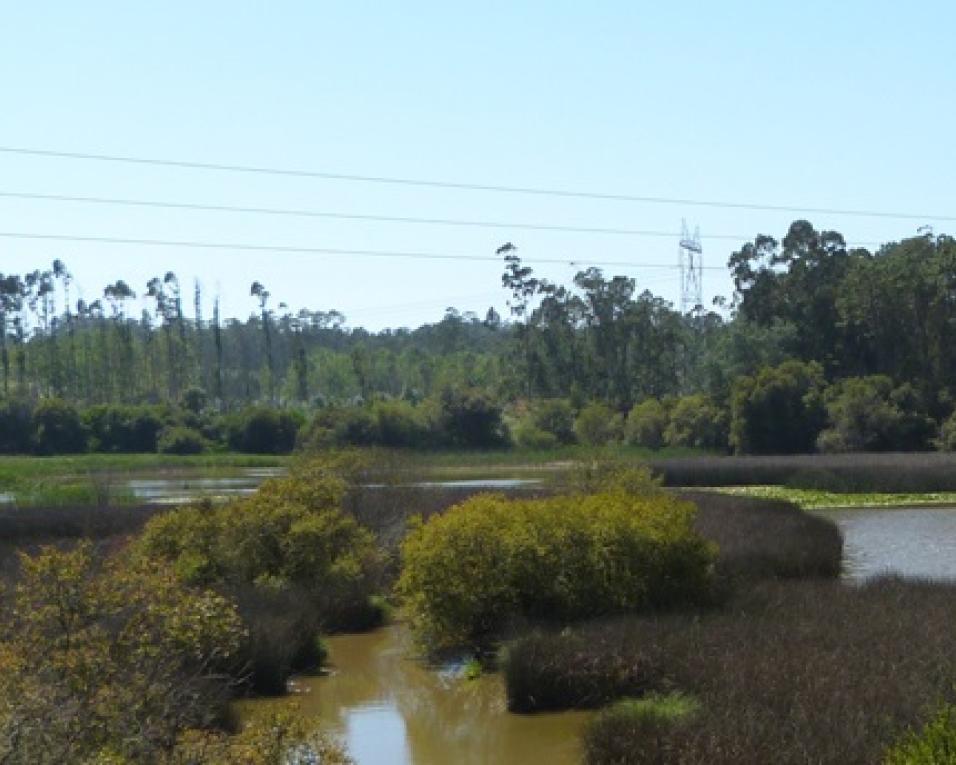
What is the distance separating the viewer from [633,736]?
586 inches

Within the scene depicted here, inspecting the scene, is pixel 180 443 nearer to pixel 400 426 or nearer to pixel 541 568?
pixel 400 426

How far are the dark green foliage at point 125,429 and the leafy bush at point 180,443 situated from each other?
2.27 meters

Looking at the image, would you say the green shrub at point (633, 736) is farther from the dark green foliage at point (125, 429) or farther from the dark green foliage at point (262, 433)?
the dark green foliage at point (125, 429)

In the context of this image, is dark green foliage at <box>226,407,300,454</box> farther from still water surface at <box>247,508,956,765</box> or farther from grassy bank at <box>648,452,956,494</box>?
still water surface at <box>247,508,956,765</box>

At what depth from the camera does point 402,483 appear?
121 ft

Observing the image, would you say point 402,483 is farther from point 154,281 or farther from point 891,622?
point 154,281

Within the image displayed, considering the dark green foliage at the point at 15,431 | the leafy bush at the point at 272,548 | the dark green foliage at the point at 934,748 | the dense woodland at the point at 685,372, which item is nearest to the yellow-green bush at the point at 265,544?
the leafy bush at the point at 272,548

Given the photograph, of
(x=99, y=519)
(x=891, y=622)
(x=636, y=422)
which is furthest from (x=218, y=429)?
(x=891, y=622)

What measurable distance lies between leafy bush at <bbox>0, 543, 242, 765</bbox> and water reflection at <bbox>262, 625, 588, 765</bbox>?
1.97 meters

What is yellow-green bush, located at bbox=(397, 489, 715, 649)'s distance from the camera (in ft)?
75.7

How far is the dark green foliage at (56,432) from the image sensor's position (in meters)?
93.2

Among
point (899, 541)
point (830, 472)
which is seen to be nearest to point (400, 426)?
point (830, 472)

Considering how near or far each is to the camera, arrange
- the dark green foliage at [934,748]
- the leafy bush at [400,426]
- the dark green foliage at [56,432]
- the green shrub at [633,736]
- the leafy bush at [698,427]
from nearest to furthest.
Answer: the dark green foliage at [934,748] → the green shrub at [633,736] → the leafy bush at [698,427] → the leafy bush at [400,426] → the dark green foliage at [56,432]

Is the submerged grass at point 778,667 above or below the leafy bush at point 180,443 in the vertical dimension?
below
